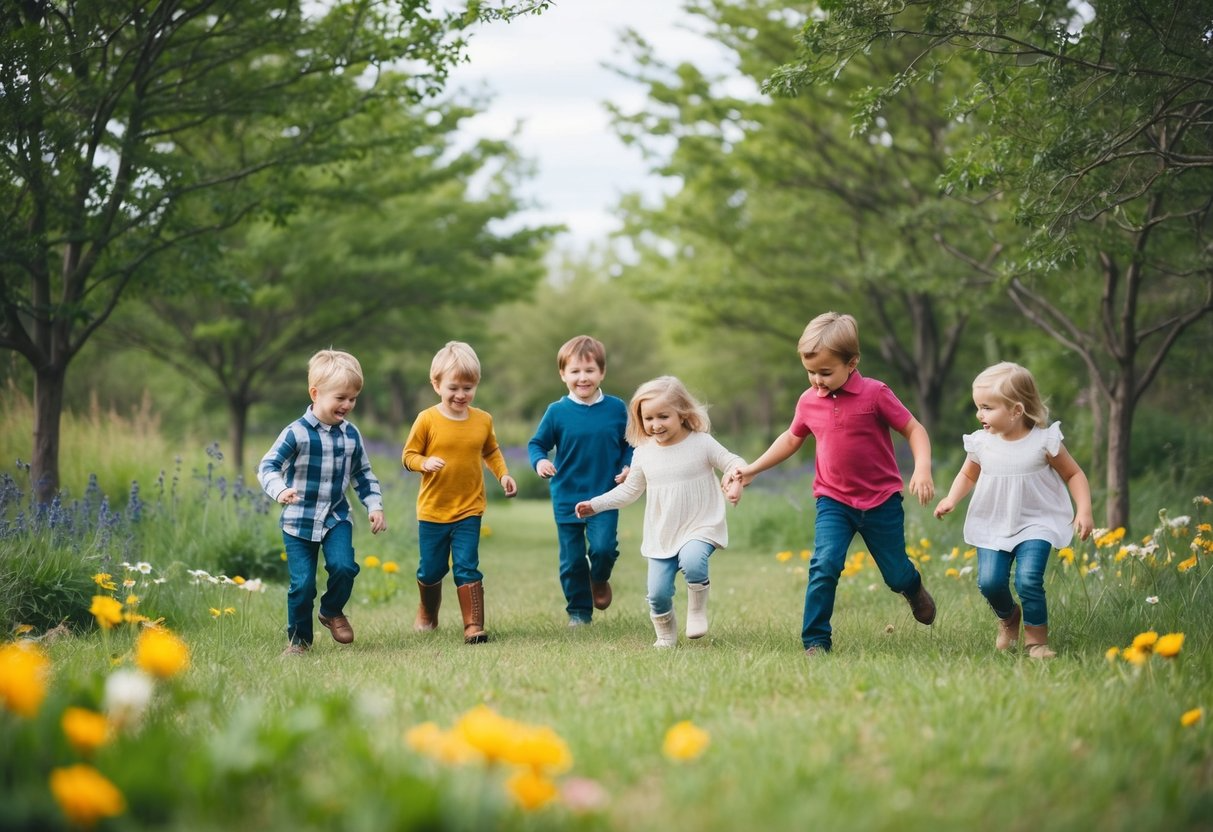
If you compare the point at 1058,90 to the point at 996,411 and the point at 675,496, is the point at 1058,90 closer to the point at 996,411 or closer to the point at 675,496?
the point at 996,411

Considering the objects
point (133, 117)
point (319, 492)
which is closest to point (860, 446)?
point (319, 492)

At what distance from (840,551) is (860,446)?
1.76 feet

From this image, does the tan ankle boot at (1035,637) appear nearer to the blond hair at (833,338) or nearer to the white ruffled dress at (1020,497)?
the white ruffled dress at (1020,497)

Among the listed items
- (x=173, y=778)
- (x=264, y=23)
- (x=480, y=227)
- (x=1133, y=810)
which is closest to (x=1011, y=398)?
(x=1133, y=810)

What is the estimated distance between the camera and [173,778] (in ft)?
7.98

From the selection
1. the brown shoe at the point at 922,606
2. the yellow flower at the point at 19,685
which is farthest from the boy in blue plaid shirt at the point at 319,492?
the yellow flower at the point at 19,685

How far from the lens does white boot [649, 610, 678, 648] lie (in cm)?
534

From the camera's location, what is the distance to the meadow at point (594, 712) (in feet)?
7.72

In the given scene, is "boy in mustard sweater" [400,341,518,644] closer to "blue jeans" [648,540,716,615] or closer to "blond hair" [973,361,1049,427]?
"blue jeans" [648,540,716,615]

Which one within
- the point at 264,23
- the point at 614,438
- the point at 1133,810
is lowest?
the point at 1133,810

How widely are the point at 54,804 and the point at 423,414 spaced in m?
3.79

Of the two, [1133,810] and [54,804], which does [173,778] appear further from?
[1133,810]

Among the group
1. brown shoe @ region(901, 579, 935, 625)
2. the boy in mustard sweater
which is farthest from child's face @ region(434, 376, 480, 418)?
brown shoe @ region(901, 579, 935, 625)

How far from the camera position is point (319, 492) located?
5.68m
